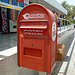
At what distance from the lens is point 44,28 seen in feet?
7.42

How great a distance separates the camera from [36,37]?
94.0 inches

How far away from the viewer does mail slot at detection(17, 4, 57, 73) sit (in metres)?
2.30

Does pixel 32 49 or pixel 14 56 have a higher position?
pixel 32 49

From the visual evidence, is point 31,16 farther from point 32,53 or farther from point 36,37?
point 32,53

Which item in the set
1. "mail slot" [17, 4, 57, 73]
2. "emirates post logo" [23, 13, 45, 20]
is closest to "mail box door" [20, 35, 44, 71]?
"mail slot" [17, 4, 57, 73]

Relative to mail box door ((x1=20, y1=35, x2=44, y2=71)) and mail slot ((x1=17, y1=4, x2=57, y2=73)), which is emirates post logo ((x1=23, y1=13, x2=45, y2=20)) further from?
mail box door ((x1=20, y1=35, x2=44, y2=71))

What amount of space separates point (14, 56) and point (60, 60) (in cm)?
309

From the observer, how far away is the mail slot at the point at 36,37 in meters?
2.30

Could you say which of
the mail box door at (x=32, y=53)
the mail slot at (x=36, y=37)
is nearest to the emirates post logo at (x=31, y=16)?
the mail slot at (x=36, y=37)

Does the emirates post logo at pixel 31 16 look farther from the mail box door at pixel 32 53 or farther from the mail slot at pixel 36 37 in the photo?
the mail box door at pixel 32 53

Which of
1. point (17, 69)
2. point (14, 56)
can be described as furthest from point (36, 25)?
point (17, 69)

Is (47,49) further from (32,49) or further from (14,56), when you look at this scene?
(14,56)

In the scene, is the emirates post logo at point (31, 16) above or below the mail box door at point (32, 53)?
above

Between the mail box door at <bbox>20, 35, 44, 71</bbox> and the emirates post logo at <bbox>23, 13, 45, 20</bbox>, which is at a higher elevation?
the emirates post logo at <bbox>23, 13, 45, 20</bbox>
